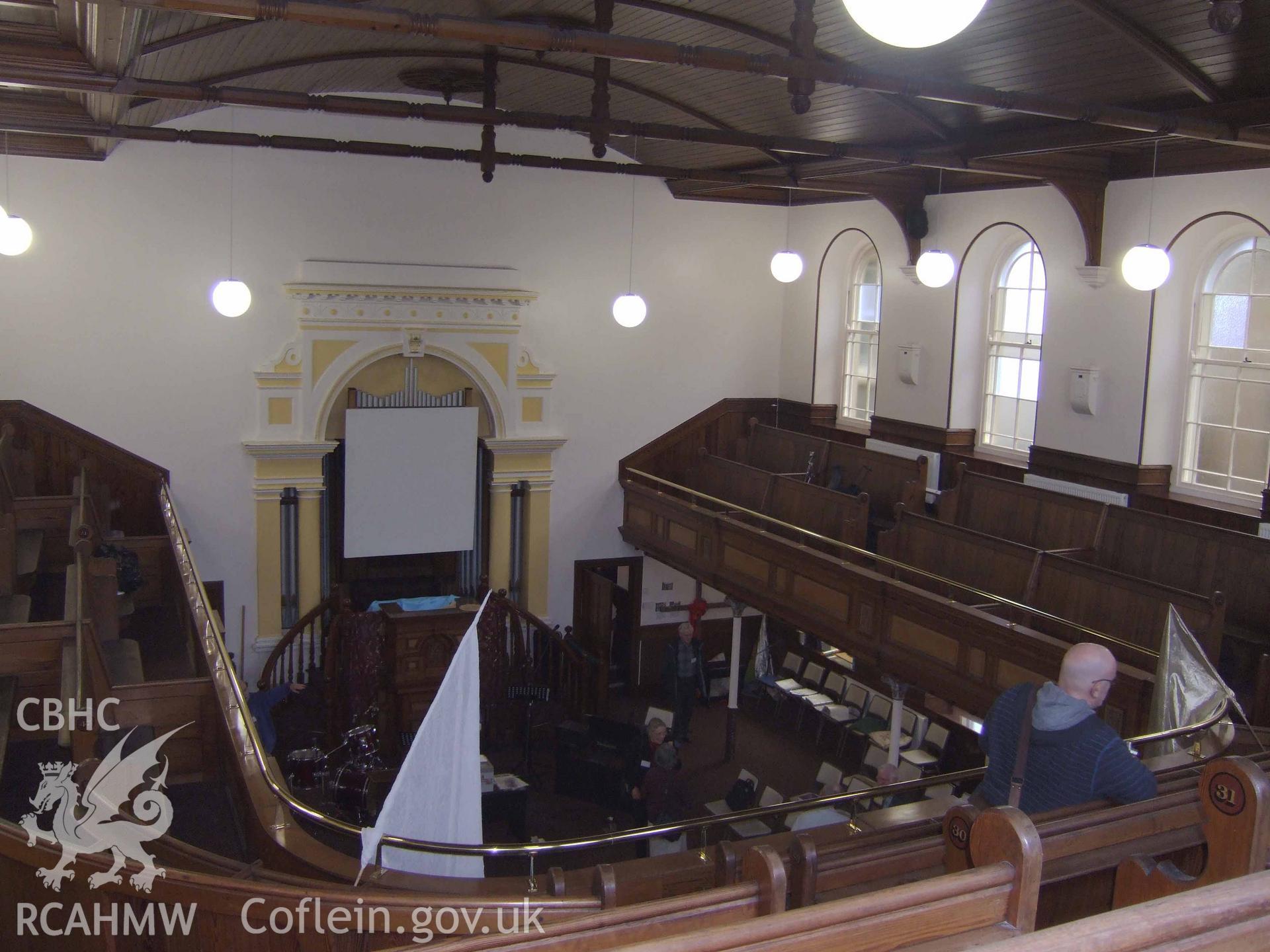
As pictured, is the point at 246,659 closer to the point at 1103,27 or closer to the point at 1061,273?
the point at 1061,273

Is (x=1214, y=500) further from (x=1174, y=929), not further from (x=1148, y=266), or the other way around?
(x=1174, y=929)

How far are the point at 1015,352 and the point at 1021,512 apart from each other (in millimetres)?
1975

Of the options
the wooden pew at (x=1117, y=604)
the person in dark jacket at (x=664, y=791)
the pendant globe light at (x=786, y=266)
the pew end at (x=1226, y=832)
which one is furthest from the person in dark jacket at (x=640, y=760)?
the pew end at (x=1226, y=832)

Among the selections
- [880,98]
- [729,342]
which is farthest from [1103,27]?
[729,342]

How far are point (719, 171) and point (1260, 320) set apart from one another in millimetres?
5123

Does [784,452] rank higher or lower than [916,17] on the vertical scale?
lower

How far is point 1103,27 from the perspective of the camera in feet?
21.6

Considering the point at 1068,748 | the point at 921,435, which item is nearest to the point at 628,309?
the point at 921,435

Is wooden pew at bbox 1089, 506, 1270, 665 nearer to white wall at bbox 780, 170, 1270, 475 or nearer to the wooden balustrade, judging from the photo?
white wall at bbox 780, 170, 1270, 475

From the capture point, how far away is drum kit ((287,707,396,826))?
830 centimetres

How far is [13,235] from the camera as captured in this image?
905 centimetres

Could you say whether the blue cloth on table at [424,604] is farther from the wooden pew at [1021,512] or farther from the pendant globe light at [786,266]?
the wooden pew at [1021,512]

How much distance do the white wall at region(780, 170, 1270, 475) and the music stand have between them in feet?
16.3

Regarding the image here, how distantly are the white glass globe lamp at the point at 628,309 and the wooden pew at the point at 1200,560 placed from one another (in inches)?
199
